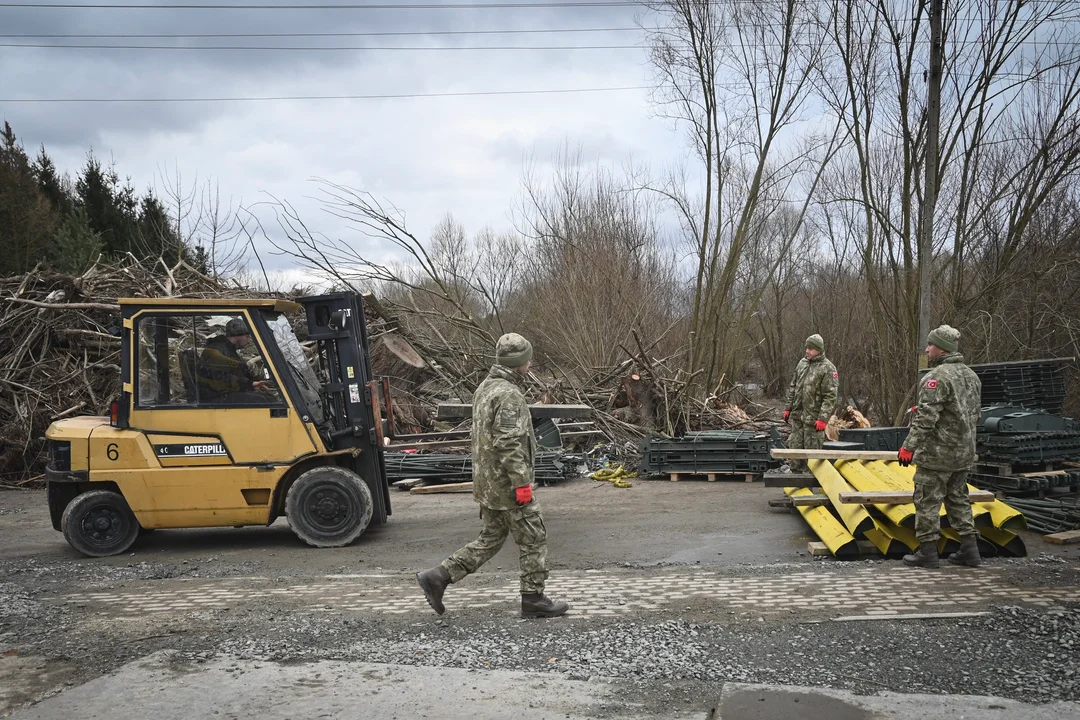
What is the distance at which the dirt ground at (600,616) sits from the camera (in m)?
4.61

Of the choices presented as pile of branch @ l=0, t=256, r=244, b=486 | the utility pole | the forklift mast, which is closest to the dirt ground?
the forklift mast

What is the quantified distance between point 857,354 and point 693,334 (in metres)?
7.57

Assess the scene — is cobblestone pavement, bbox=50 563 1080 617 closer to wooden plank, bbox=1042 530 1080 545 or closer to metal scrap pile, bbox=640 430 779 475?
wooden plank, bbox=1042 530 1080 545

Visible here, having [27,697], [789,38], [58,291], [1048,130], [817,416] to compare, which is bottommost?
[27,697]

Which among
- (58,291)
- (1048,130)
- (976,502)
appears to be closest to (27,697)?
(976,502)

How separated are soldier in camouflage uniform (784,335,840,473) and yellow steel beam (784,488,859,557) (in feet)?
7.58

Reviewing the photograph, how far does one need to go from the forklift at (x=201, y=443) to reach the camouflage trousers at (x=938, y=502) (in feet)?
16.9

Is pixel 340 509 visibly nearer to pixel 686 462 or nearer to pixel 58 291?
pixel 686 462

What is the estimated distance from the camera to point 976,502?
7.50m

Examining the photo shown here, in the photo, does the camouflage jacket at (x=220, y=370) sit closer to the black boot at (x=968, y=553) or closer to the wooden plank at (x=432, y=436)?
the wooden plank at (x=432, y=436)

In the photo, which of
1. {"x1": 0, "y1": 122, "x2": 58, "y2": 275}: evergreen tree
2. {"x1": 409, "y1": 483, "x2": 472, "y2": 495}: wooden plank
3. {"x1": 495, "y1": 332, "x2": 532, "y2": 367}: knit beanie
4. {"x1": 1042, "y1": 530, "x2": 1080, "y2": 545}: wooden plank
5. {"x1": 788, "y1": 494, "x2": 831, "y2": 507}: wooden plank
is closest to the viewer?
{"x1": 495, "y1": 332, "x2": 532, "y2": 367}: knit beanie

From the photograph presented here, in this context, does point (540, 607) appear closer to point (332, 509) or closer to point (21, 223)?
point (332, 509)

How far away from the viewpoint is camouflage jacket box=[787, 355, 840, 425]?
10.7 meters

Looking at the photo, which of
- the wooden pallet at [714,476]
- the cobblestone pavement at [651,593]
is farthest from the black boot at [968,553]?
the wooden pallet at [714,476]
